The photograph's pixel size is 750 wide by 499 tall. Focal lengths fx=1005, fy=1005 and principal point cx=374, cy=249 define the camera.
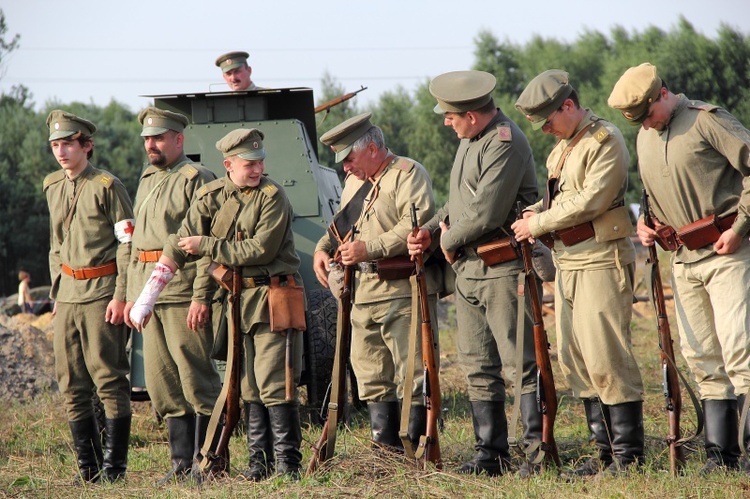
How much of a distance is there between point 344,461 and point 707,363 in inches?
80.6

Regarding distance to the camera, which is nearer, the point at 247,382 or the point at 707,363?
the point at 707,363

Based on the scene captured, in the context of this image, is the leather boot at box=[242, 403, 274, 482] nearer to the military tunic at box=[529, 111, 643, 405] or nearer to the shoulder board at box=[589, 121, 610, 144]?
the military tunic at box=[529, 111, 643, 405]

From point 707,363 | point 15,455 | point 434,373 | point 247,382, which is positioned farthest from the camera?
point 15,455

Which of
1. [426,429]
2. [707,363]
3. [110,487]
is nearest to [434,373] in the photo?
[426,429]

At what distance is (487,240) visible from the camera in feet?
18.4

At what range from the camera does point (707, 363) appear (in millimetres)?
5203

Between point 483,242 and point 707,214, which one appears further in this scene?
point 483,242

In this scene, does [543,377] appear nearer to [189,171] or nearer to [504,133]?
[504,133]

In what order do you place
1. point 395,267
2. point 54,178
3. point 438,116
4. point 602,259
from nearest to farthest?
point 602,259
point 395,267
point 54,178
point 438,116

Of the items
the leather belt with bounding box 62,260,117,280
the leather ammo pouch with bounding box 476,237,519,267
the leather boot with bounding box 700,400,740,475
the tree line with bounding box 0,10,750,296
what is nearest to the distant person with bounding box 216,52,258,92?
the leather belt with bounding box 62,260,117,280

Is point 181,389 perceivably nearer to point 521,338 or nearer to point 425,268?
point 425,268

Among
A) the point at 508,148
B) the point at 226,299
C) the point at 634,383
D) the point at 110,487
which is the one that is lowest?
the point at 110,487

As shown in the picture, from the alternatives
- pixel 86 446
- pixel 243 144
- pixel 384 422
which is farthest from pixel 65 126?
pixel 384 422

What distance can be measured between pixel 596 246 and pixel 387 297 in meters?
1.29
